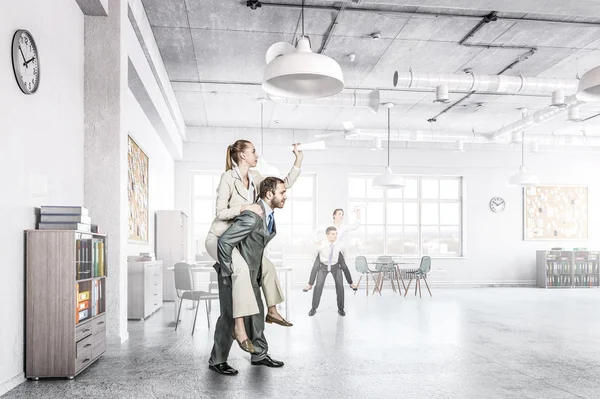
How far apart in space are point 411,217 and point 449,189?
1368mm

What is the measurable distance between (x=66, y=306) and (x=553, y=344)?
492 centimetres

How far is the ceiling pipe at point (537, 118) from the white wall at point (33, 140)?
7.62 m

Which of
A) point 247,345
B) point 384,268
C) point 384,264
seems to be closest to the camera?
point 247,345

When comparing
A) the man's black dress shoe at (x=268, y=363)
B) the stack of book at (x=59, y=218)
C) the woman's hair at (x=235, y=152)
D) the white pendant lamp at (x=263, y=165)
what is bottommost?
the man's black dress shoe at (x=268, y=363)

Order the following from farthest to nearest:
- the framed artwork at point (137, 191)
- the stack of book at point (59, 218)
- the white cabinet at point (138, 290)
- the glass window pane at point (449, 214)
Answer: the glass window pane at point (449, 214), the framed artwork at point (137, 191), the white cabinet at point (138, 290), the stack of book at point (59, 218)

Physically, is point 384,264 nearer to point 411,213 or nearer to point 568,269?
Answer: point 411,213

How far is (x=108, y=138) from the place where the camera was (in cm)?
609

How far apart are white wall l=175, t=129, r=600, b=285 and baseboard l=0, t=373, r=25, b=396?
1088 cm

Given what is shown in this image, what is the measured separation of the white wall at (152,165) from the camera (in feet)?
28.9

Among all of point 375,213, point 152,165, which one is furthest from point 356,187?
point 152,165

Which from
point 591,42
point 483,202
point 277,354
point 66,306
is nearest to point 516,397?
point 277,354

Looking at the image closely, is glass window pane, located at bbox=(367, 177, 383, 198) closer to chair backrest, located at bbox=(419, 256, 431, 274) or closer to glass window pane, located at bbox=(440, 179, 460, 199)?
glass window pane, located at bbox=(440, 179, 460, 199)

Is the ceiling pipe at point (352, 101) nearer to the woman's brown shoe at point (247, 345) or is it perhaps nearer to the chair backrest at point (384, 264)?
the chair backrest at point (384, 264)

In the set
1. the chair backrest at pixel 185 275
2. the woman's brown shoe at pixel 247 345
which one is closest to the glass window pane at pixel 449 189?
the chair backrest at pixel 185 275
